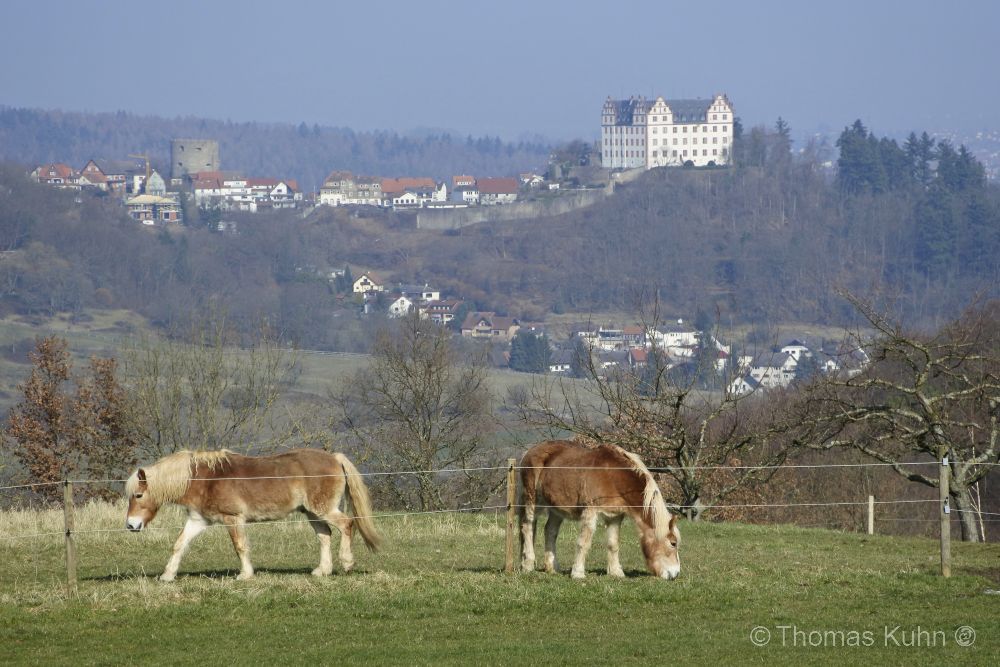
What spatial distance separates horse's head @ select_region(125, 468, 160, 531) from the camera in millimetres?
12141

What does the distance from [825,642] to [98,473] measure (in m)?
19.0

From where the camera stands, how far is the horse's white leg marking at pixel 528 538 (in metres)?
12.5

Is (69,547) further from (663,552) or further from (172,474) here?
(663,552)

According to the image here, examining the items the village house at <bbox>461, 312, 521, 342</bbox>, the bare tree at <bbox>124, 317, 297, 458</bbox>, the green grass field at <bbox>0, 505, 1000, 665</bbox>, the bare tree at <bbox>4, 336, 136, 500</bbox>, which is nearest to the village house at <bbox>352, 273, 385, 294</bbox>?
the village house at <bbox>461, 312, 521, 342</bbox>

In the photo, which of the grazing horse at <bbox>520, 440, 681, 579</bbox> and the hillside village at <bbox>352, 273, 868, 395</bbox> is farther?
the hillside village at <bbox>352, 273, 868, 395</bbox>

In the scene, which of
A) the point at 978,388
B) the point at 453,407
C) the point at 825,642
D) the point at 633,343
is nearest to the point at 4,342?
the point at 633,343

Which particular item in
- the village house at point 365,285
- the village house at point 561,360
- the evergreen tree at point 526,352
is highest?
the village house at point 365,285

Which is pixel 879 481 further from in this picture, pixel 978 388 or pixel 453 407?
pixel 978 388

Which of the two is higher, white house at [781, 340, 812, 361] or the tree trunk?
the tree trunk

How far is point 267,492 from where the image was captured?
39.5 feet

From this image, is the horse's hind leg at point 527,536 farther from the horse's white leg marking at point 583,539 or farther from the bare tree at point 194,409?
the bare tree at point 194,409

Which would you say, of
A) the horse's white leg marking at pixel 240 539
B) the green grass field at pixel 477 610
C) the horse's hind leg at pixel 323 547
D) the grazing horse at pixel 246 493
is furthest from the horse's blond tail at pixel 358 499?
the horse's white leg marking at pixel 240 539

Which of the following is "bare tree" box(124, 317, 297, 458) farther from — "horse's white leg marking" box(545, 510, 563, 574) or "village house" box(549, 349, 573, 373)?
"village house" box(549, 349, 573, 373)

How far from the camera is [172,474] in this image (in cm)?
1211
